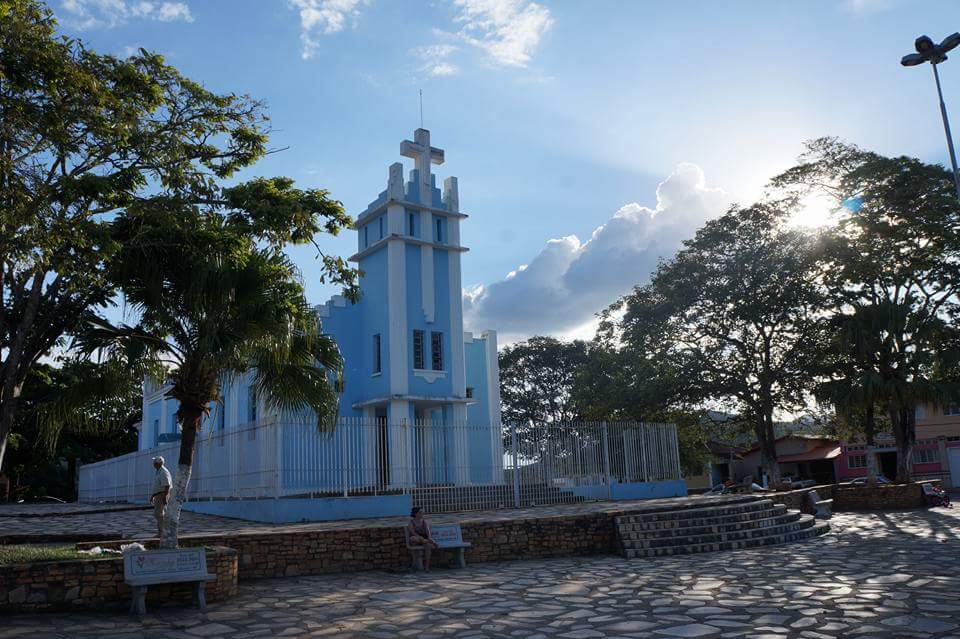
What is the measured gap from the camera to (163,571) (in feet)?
28.1

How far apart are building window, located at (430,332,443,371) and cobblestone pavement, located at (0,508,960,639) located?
12.1m

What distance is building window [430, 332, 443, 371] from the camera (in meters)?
24.0

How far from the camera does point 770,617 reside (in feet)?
24.2

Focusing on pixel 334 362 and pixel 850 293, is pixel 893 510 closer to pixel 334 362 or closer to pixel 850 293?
pixel 850 293

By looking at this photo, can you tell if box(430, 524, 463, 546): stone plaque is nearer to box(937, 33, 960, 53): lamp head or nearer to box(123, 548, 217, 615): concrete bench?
box(123, 548, 217, 615): concrete bench

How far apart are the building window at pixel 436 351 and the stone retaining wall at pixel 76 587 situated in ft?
49.1

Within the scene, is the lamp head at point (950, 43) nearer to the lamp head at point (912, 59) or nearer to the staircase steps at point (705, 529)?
the lamp head at point (912, 59)

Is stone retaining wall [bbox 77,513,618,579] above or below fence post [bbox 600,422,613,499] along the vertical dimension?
below

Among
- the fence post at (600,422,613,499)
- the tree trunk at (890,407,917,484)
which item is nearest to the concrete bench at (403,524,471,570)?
the fence post at (600,422,613,499)

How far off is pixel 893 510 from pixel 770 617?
16056 millimetres

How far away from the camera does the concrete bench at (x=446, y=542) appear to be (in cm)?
1174

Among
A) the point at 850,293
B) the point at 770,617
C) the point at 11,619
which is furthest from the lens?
the point at 850,293

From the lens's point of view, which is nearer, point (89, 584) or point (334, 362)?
point (89, 584)

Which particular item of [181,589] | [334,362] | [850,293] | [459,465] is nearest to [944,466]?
[850,293]
